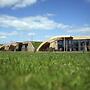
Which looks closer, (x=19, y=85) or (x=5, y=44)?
(x=19, y=85)

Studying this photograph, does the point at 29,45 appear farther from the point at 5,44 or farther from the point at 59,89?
the point at 59,89

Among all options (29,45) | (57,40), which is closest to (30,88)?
(57,40)

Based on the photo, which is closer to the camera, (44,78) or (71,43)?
(44,78)

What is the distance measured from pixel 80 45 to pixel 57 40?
11167 millimetres

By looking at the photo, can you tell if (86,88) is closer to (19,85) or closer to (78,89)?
(78,89)

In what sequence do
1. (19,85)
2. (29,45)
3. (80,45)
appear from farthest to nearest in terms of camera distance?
(29,45)
(80,45)
(19,85)

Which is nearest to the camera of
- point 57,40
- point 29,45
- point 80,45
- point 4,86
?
point 4,86


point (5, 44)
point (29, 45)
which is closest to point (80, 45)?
point (29, 45)

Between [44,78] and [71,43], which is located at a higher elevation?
[71,43]

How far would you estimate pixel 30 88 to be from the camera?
2.50 m

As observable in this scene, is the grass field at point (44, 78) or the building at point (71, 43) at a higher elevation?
the building at point (71, 43)

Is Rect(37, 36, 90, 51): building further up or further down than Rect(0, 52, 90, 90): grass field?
further up

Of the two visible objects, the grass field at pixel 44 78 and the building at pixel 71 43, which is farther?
the building at pixel 71 43

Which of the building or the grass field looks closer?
the grass field
